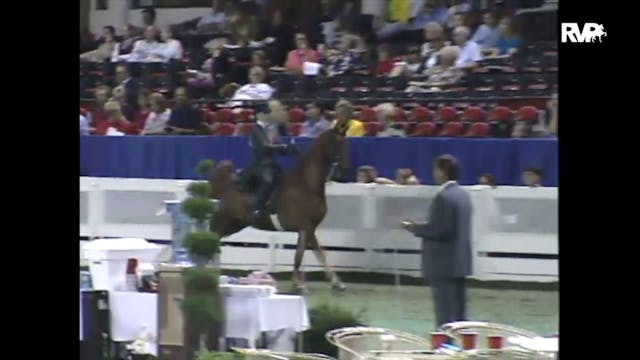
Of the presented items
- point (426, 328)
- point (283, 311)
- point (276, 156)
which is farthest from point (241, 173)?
point (426, 328)

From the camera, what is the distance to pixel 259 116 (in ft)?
20.9

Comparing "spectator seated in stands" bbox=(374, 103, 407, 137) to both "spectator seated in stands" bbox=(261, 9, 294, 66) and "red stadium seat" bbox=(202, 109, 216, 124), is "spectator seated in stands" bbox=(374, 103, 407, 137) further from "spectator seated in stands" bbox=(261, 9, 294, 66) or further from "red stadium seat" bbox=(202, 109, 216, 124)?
"red stadium seat" bbox=(202, 109, 216, 124)

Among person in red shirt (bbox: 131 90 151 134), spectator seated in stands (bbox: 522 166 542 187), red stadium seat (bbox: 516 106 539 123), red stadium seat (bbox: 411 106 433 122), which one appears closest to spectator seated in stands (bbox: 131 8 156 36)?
person in red shirt (bbox: 131 90 151 134)

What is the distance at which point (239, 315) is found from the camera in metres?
6.46

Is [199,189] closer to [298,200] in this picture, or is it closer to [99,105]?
[298,200]

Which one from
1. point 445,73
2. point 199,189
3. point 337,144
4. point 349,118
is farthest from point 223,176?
point 445,73

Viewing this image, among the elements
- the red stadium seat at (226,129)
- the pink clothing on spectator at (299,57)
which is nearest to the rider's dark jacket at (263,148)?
the red stadium seat at (226,129)

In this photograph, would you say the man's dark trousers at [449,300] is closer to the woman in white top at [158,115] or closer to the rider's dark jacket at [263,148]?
the rider's dark jacket at [263,148]

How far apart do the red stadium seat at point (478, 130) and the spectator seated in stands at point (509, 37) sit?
328mm

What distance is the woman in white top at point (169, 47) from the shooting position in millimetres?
6426

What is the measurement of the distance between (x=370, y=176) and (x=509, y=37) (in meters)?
0.87

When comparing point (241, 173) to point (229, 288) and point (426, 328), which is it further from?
point (426, 328)

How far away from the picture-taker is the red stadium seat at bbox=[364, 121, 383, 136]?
6195 mm
